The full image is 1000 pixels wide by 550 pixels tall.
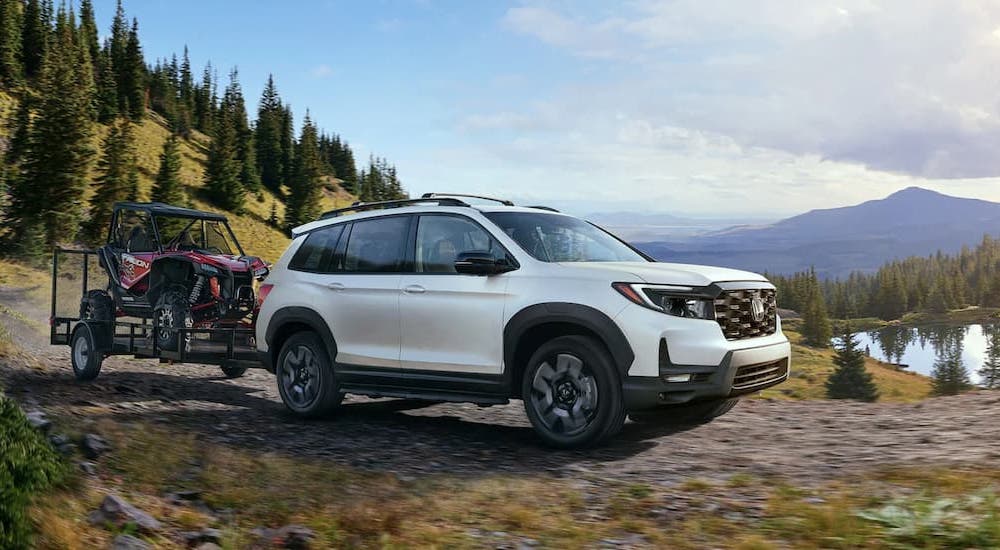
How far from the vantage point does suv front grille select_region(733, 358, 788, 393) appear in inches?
263

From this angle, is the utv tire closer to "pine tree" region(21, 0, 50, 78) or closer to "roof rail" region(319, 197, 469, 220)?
"roof rail" region(319, 197, 469, 220)

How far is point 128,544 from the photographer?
4445 millimetres

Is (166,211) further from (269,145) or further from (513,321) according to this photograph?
(269,145)

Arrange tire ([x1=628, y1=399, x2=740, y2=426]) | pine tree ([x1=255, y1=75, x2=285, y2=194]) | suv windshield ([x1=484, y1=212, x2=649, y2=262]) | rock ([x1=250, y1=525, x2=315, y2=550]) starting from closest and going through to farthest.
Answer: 1. rock ([x1=250, y1=525, x2=315, y2=550])
2. tire ([x1=628, y1=399, x2=740, y2=426])
3. suv windshield ([x1=484, y1=212, x2=649, y2=262])
4. pine tree ([x1=255, y1=75, x2=285, y2=194])

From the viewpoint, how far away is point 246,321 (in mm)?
11305

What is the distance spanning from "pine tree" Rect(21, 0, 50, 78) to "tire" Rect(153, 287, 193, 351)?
284 ft

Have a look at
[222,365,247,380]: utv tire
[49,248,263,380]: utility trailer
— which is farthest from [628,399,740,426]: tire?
[222,365,247,380]: utv tire

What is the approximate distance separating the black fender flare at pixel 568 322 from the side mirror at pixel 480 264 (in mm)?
431

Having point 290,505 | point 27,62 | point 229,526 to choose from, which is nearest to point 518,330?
point 290,505

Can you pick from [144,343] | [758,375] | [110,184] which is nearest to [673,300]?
[758,375]

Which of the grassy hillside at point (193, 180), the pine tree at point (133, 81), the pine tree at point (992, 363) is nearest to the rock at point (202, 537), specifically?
the grassy hillside at point (193, 180)

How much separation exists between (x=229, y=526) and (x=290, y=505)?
0.48m

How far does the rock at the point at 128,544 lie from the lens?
442cm

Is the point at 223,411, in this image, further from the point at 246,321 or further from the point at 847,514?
the point at 847,514
